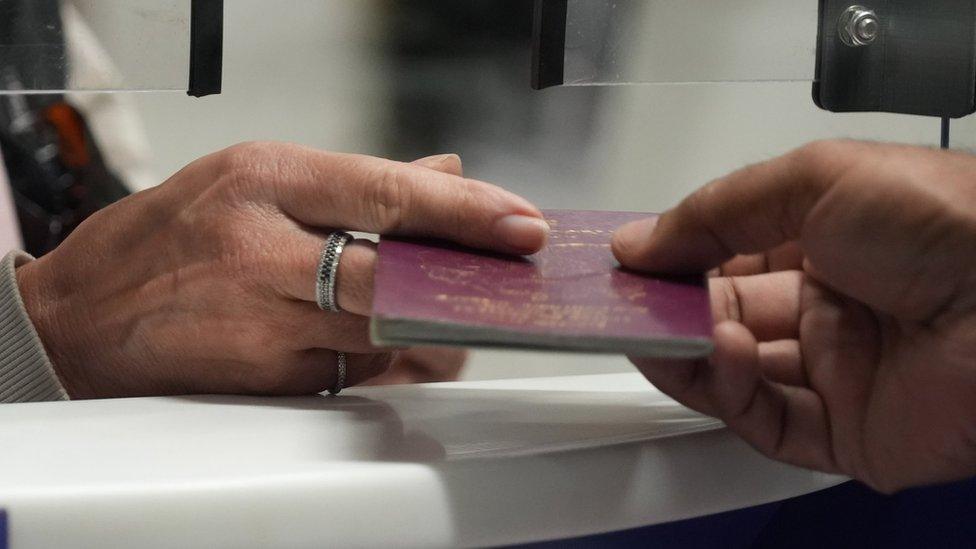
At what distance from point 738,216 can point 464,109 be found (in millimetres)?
2054

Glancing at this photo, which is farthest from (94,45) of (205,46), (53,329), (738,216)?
(738,216)

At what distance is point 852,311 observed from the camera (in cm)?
53

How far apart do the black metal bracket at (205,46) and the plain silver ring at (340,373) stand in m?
0.26

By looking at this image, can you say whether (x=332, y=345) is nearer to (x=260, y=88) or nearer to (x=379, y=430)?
(x=379, y=430)

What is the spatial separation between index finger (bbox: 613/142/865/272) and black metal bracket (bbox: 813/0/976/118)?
1.34 ft

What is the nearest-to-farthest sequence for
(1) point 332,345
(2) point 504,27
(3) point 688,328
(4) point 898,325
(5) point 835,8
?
(3) point 688,328
(4) point 898,325
(1) point 332,345
(5) point 835,8
(2) point 504,27

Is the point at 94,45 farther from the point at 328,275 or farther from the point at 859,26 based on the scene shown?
the point at 859,26

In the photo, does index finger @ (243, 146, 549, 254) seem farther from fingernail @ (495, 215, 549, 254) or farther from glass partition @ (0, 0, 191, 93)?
Answer: glass partition @ (0, 0, 191, 93)

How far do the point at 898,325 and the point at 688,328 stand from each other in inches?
6.6

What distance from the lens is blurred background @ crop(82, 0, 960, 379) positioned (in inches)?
83.0

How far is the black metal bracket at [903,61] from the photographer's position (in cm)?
83

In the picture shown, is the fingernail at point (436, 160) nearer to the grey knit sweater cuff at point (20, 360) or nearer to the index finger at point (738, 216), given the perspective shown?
the index finger at point (738, 216)

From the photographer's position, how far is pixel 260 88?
7.46ft

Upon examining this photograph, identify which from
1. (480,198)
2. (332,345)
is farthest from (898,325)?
(332,345)
